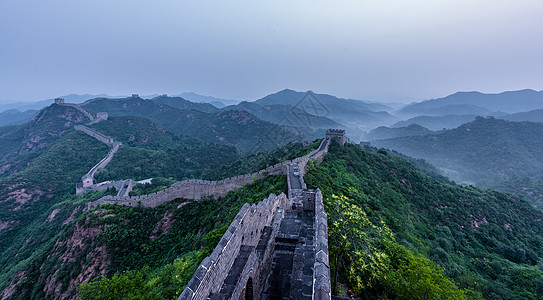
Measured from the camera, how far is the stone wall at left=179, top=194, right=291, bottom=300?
4.95m

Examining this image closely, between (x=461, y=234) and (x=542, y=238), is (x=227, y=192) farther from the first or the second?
(x=542, y=238)

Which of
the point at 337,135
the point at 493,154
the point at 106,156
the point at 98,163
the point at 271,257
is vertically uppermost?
the point at 337,135

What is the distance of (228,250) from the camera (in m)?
6.33

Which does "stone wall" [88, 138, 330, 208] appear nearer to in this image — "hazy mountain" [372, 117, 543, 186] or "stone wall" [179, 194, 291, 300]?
"stone wall" [179, 194, 291, 300]

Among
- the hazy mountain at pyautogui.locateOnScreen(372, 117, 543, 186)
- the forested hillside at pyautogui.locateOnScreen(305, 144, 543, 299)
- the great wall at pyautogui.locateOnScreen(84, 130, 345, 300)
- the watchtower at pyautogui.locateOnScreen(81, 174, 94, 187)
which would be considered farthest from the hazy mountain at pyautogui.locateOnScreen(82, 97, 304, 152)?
the hazy mountain at pyautogui.locateOnScreen(372, 117, 543, 186)

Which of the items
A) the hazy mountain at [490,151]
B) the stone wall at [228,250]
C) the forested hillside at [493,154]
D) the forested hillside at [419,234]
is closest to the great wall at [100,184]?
the forested hillside at [419,234]

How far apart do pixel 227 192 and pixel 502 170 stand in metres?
123

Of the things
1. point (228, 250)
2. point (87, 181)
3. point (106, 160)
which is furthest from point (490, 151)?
point (87, 181)

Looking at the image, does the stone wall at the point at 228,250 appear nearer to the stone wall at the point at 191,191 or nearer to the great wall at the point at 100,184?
the stone wall at the point at 191,191

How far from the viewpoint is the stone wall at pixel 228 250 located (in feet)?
16.2

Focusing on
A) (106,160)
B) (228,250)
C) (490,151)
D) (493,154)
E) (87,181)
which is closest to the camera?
(228,250)

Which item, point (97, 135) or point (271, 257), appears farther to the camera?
point (97, 135)

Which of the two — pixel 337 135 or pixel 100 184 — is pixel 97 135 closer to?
pixel 100 184

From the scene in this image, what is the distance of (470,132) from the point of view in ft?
402
